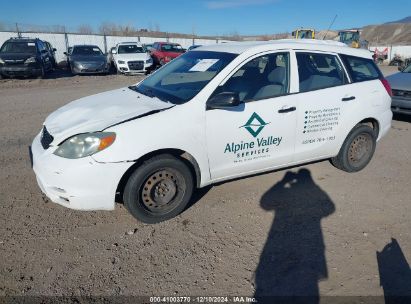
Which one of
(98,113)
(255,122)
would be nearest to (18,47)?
(98,113)

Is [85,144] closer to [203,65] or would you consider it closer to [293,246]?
[203,65]

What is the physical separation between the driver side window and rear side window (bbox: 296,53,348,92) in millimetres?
218

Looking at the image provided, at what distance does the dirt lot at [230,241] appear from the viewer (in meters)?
2.74

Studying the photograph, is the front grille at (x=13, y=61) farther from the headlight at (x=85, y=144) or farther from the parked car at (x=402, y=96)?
the parked car at (x=402, y=96)

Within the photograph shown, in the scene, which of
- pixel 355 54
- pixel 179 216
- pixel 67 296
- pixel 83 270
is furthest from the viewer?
pixel 355 54

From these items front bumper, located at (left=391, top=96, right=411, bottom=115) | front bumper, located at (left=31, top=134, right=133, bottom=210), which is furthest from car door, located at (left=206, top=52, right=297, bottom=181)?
front bumper, located at (left=391, top=96, right=411, bottom=115)

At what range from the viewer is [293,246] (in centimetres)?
320

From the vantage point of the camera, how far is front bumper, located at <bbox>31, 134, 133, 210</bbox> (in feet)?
10.1

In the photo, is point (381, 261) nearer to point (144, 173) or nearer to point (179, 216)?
point (179, 216)

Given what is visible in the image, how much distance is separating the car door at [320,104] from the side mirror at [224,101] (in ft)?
3.27

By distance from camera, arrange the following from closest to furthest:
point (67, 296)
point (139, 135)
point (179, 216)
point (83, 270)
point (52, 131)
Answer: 1. point (67, 296)
2. point (83, 270)
3. point (139, 135)
4. point (52, 131)
5. point (179, 216)

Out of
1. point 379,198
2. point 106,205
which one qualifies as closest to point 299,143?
point 379,198

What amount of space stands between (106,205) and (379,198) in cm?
325

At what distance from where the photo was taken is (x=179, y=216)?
3.74 metres
